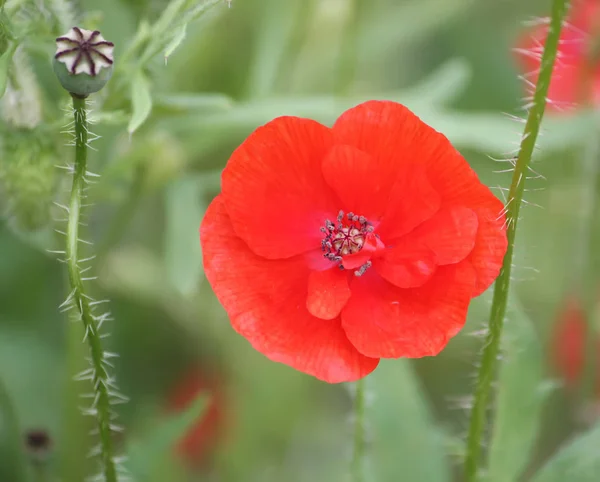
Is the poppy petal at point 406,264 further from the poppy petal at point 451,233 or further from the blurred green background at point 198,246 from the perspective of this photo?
the blurred green background at point 198,246

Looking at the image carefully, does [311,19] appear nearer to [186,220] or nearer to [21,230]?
[186,220]

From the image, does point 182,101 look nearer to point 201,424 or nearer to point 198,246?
point 198,246

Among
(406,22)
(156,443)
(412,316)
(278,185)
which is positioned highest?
(406,22)

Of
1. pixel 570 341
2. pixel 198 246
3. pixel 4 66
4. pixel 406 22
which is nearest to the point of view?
pixel 4 66

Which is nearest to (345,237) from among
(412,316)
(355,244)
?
(355,244)

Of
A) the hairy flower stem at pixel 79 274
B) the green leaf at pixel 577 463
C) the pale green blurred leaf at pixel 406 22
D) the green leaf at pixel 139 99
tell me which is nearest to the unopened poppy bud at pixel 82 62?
the hairy flower stem at pixel 79 274

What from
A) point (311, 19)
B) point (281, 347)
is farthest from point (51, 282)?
point (281, 347)

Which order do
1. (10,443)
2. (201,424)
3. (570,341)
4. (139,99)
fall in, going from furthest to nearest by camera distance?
(201,424), (570,341), (10,443), (139,99)

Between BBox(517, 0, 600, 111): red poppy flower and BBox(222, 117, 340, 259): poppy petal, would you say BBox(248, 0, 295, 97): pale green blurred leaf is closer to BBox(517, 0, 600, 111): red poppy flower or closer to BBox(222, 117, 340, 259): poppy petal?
BBox(517, 0, 600, 111): red poppy flower
